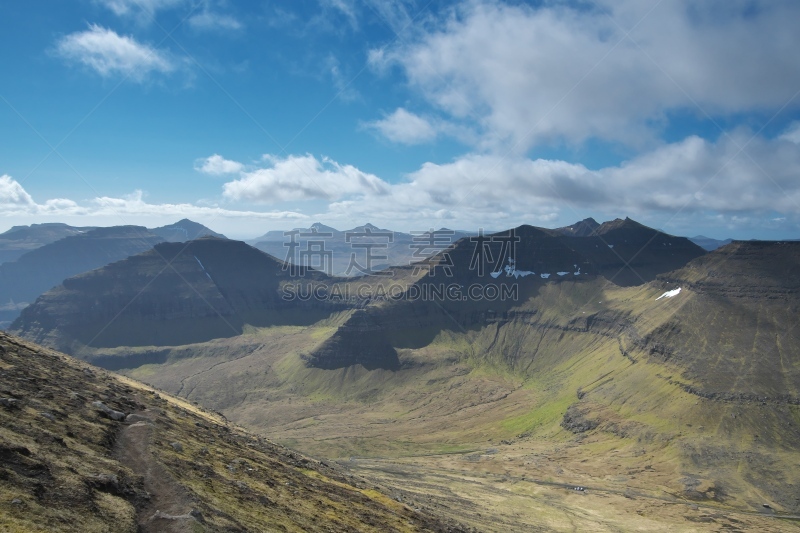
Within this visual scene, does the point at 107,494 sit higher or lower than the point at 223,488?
higher

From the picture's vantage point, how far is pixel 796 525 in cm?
14225

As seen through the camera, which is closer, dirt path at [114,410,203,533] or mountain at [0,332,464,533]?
mountain at [0,332,464,533]

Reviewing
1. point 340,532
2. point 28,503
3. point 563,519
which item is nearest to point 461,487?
point 563,519

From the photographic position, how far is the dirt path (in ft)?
116

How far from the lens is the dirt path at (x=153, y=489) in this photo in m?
35.3

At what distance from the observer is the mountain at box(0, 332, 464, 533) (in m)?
33.3

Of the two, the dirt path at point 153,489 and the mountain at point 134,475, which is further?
the dirt path at point 153,489

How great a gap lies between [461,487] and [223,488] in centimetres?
12495

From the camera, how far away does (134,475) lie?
1668 inches

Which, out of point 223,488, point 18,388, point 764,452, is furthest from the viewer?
point 764,452

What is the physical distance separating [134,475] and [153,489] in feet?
9.38

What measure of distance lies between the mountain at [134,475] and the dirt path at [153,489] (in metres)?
0.09

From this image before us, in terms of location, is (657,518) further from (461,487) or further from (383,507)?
(383,507)

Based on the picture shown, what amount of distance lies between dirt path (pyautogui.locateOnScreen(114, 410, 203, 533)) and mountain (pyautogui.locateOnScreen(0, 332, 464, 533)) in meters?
0.09
